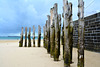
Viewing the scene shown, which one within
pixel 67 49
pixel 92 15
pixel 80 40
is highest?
pixel 92 15

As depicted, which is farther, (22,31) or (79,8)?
(22,31)

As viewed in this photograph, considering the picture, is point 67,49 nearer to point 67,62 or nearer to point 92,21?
point 67,62

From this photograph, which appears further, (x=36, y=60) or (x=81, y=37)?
(x=36, y=60)

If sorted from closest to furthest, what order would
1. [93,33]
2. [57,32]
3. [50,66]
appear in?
[50,66]
[57,32]
[93,33]

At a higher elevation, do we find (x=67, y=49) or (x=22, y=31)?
(x=22, y=31)

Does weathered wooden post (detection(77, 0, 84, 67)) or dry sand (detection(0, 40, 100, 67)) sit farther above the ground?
weathered wooden post (detection(77, 0, 84, 67))

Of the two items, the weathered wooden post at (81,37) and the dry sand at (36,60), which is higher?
→ the weathered wooden post at (81,37)

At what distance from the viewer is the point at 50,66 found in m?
4.22

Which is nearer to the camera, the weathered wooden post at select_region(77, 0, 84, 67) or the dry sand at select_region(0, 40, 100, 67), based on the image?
the weathered wooden post at select_region(77, 0, 84, 67)

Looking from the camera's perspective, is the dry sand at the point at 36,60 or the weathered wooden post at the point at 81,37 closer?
the weathered wooden post at the point at 81,37

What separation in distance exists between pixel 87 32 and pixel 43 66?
585cm

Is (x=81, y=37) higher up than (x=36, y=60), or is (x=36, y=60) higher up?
(x=81, y=37)

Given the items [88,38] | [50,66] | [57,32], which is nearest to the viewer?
[50,66]

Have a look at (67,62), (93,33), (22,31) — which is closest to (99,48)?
(93,33)
